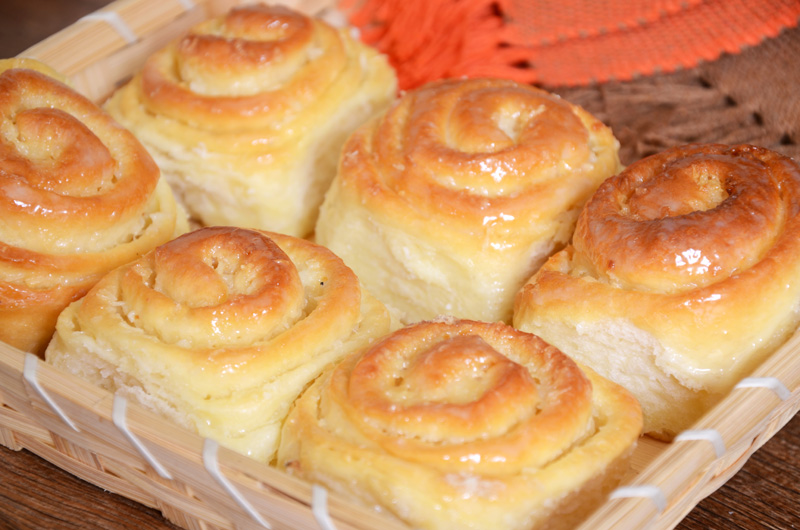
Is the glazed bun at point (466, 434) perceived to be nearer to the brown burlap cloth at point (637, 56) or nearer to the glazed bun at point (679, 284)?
the glazed bun at point (679, 284)

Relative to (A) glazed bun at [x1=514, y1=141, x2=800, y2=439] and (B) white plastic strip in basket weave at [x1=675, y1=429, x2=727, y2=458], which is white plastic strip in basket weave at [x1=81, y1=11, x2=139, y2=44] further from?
(B) white plastic strip in basket weave at [x1=675, y1=429, x2=727, y2=458]

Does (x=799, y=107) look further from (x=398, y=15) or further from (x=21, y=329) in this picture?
(x=21, y=329)

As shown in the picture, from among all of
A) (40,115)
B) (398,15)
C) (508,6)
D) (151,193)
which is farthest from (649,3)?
(40,115)

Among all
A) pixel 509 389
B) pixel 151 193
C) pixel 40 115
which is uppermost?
pixel 40 115

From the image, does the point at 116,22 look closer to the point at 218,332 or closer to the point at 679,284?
the point at 218,332

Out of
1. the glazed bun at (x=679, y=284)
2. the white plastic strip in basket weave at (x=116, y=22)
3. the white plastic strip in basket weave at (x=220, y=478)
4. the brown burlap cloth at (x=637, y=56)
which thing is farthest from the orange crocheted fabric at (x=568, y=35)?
the white plastic strip in basket weave at (x=220, y=478)
